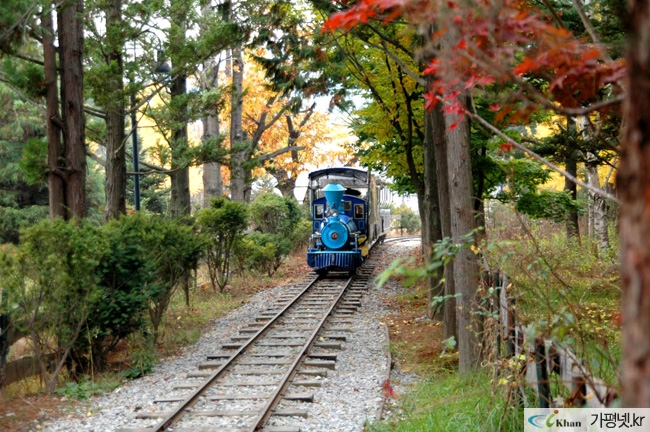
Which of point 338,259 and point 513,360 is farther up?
point 338,259

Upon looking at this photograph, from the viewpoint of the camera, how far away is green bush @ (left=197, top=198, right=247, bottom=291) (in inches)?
706

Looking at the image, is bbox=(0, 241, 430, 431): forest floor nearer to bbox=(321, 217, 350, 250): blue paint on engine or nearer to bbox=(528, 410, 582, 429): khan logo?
bbox=(321, 217, 350, 250): blue paint on engine

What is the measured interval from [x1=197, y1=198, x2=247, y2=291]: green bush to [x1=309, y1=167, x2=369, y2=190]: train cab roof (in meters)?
5.30

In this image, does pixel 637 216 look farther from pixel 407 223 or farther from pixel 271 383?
pixel 407 223

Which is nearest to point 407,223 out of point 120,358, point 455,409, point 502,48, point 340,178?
point 340,178

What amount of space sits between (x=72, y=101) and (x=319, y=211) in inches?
449

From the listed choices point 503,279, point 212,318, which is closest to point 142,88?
point 212,318

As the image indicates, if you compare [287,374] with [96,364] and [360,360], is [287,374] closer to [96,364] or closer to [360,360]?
[360,360]

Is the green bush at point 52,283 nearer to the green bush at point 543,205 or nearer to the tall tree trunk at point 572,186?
the tall tree trunk at point 572,186

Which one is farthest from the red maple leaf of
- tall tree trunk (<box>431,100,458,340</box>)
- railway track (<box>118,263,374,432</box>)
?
tall tree trunk (<box>431,100,458,340</box>)

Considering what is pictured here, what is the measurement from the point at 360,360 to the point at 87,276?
14.7 ft

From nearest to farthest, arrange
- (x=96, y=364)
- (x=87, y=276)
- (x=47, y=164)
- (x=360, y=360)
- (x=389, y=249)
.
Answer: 1. (x=87, y=276)
2. (x=96, y=364)
3. (x=360, y=360)
4. (x=47, y=164)
5. (x=389, y=249)

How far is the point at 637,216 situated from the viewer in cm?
162

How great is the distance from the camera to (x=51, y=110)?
500 inches
